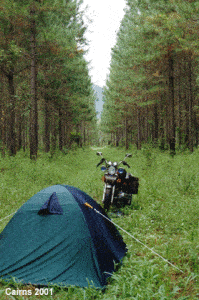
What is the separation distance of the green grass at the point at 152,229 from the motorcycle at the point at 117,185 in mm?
350

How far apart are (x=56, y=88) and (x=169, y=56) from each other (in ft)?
28.6

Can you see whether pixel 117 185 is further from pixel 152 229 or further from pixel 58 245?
pixel 58 245

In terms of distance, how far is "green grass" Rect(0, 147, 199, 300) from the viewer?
325cm

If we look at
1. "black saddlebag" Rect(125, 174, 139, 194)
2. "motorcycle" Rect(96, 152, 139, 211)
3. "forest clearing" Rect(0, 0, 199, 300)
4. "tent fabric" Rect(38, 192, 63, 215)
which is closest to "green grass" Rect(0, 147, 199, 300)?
"forest clearing" Rect(0, 0, 199, 300)

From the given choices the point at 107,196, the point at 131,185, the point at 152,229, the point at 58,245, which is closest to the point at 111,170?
the point at 107,196

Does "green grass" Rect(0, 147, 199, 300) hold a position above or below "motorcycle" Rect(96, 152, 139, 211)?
below

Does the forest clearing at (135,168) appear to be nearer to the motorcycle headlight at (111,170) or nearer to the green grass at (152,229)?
the green grass at (152,229)

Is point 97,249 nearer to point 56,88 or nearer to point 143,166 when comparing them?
point 143,166

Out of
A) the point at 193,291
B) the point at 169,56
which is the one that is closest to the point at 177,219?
the point at 193,291

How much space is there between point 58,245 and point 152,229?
2494 millimetres

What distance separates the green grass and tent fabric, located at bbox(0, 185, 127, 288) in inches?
8.7

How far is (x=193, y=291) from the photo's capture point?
10.5 ft

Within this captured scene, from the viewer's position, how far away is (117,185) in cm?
650

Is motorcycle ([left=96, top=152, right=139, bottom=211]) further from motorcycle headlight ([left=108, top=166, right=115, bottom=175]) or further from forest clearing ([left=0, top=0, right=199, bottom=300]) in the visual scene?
forest clearing ([left=0, top=0, right=199, bottom=300])
